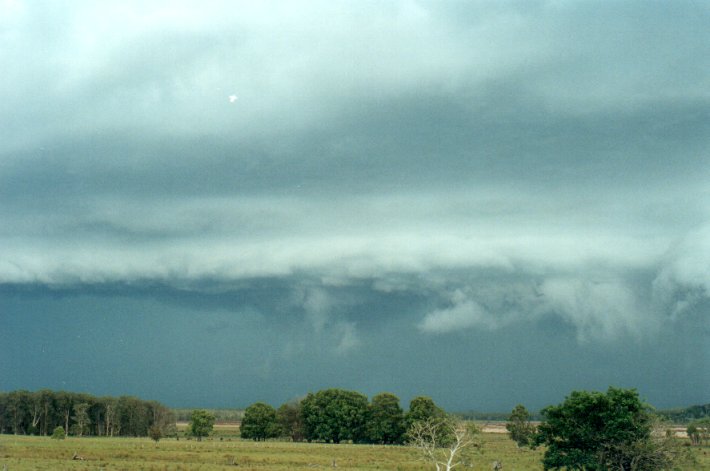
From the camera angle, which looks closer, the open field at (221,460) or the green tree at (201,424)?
the open field at (221,460)

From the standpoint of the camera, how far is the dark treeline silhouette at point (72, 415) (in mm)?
184375

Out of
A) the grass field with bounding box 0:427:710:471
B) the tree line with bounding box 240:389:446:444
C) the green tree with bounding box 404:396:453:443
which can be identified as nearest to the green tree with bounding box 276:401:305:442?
the tree line with bounding box 240:389:446:444

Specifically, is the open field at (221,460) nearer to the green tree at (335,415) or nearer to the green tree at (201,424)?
the green tree at (335,415)

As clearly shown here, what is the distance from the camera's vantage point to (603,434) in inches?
2383

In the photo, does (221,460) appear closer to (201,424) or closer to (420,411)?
(420,411)

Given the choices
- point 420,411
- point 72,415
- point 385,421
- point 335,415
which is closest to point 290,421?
point 335,415

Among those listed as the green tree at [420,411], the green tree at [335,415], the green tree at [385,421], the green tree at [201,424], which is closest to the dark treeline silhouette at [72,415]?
the green tree at [201,424]

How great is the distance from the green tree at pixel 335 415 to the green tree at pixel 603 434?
97.4 metres

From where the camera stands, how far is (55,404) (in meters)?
189

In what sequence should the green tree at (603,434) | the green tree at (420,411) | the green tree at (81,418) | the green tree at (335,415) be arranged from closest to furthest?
the green tree at (603,434), the green tree at (420,411), the green tree at (335,415), the green tree at (81,418)

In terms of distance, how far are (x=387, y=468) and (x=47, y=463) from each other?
44.9 metres

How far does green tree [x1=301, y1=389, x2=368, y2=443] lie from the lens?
15650 centimetres

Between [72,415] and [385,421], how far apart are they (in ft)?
333

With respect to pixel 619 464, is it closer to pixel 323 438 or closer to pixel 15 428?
pixel 323 438
